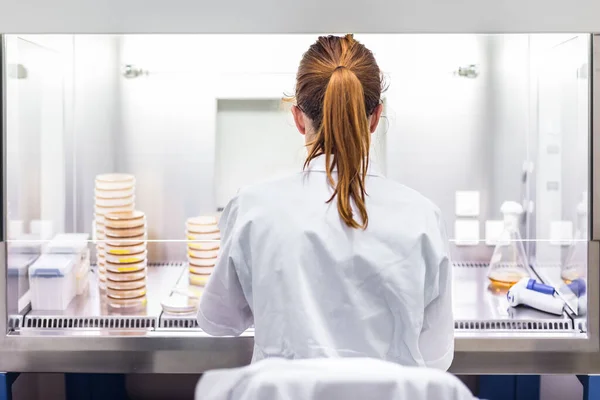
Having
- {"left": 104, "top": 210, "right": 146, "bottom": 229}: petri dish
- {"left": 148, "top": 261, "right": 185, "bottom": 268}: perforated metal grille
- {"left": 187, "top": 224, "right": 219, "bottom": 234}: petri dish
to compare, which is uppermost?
{"left": 104, "top": 210, "right": 146, "bottom": 229}: petri dish

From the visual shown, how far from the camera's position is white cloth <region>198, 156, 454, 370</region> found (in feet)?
3.96

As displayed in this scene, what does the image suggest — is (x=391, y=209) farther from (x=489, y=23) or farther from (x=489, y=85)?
(x=489, y=85)

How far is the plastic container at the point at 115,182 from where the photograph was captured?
7.07 ft

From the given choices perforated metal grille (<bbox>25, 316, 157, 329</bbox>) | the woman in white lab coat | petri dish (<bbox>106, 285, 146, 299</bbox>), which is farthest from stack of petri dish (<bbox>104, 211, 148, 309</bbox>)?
the woman in white lab coat

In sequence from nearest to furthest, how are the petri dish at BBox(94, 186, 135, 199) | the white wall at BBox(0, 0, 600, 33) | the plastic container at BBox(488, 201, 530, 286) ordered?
the white wall at BBox(0, 0, 600, 33) < the plastic container at BBox(488, 201, 530, 286) < the petri dish at BBox(94, 186, 135, 199)

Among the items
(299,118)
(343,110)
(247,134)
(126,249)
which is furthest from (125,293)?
(343,110)

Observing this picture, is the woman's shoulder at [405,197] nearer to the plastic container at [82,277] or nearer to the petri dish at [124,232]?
the petri dish at [124,232]

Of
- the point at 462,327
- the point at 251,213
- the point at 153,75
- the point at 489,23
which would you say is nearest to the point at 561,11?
the point at 489,23

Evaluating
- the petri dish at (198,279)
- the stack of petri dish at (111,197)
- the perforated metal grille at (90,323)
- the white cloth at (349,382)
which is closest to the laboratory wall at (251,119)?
the stack of petri dish at (111,197)

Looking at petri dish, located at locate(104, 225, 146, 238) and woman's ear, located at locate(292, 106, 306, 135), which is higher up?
woman's ear, located at locate(292, 106, 306, 135)

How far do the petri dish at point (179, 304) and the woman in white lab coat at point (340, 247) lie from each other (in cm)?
54

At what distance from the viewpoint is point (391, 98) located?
2.25 m

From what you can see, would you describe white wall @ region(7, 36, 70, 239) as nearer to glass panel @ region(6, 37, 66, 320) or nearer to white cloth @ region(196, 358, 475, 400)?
glass panel @ region(6, 37, 66, 320)

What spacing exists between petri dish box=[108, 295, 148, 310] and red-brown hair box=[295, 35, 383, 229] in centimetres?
79
